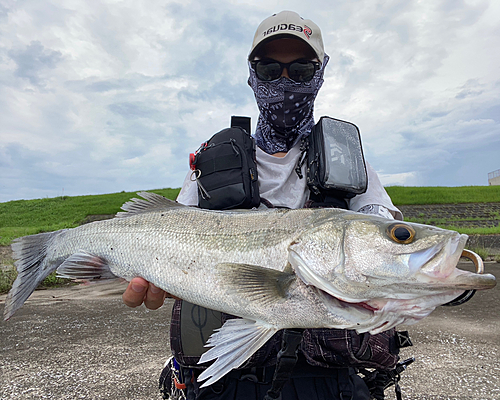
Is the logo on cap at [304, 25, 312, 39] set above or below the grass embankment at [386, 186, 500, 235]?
below

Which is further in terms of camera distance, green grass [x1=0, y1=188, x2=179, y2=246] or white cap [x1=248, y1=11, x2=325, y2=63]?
green grass [x1=0, y1=188, x2=179, y2=246]

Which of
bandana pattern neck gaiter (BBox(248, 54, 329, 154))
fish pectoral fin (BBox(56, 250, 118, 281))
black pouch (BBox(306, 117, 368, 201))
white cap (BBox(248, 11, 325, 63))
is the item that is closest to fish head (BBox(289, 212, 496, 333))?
black pouch (BBox(306, 117, 368, 201))

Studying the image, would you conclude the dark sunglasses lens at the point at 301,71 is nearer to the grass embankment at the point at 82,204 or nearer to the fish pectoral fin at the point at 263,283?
the fish pectoral fin at the point at 263,283

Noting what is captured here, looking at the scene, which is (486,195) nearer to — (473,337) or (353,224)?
(473,337)

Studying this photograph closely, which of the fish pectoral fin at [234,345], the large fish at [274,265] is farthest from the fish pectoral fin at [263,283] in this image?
the fish pectoral fin at [234,345]

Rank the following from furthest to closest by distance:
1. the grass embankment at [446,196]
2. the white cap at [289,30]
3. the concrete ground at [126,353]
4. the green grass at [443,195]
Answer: the green grass at [443,195] < the grass embankment at [446,196] < the concrete ground at [126,353] < the white cap at [289,30]

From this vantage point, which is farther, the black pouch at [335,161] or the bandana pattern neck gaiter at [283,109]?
the bandana pattern neck gaiter at [283,109]

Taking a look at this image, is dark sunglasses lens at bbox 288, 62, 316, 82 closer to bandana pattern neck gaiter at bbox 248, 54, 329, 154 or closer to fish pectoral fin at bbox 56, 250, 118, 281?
bandana pattern neck gaiter at bbox 248, 54, 329, 154

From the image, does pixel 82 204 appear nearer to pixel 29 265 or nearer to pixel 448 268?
pixel 29 265

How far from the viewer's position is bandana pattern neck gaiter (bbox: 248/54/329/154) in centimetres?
337

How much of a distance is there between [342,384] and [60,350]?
3816mm

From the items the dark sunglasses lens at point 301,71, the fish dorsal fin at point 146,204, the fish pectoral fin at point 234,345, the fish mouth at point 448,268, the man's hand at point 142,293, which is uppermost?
the dark sunglasses lens at point 301,71

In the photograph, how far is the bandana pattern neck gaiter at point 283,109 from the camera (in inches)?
133

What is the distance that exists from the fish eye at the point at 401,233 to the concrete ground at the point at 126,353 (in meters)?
2.71
